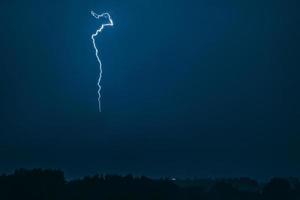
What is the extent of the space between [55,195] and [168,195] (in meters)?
8.61

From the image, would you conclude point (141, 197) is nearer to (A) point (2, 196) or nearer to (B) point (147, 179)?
(B) point (147, 179)

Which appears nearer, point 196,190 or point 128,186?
point 128,186

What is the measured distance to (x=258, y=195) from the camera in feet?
183

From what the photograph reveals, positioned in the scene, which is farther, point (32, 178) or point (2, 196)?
point (32, 178)

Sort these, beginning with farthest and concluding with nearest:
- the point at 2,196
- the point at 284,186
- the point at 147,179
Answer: the point at 284,186 → the point at 147,179 → the point at 2,196

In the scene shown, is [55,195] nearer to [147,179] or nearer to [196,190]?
[147,179]

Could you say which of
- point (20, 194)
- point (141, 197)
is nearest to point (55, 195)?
point (20, 194)

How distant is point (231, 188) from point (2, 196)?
72.2 ft

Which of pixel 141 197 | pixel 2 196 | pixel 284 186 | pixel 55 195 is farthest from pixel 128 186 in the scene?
pixel 284 186

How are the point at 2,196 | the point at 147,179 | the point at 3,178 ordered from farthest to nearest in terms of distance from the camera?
1. the point at 147,179
2. the point at 3,178
3. the point at 2,196

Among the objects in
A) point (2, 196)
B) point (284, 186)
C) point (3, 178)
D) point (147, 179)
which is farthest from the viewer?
point (284, 186)

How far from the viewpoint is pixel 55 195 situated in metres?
45.7

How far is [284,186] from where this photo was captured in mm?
56781

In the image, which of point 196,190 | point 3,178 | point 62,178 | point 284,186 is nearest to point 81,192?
point 62,178
